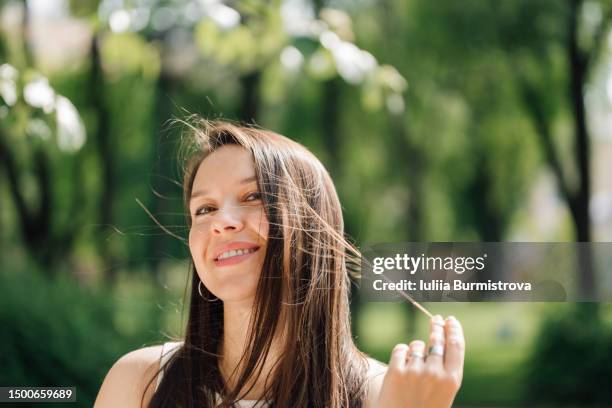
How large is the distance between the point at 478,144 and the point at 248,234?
20.4 feet

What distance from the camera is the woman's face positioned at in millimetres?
1199

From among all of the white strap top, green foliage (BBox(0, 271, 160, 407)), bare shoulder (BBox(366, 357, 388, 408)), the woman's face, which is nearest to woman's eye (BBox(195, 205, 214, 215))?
the woman's face

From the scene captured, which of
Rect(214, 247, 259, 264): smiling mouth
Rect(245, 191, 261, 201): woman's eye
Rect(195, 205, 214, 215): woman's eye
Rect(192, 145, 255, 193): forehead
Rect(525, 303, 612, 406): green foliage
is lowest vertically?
Rect(525, 303, 612, 406): green foliage

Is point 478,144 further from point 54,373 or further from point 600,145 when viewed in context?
point 54,373

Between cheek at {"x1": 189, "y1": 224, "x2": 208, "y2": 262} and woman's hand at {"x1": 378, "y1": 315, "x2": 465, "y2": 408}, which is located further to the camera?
cheek at {"x1": 189, "y1": 224, "x2": 208, "y2": 262}

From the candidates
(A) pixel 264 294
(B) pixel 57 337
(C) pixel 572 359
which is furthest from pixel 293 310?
(C) pixel 572 359

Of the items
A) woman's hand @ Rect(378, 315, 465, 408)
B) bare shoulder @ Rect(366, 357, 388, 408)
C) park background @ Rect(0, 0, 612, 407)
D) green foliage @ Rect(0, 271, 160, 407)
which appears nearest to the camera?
woman's hand @ Rect(378, 315, 465, 408)

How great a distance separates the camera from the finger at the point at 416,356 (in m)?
0.95

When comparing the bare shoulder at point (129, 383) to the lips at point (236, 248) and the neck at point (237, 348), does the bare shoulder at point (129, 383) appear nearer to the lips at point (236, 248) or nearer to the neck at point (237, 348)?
the neck at point (237, 348)

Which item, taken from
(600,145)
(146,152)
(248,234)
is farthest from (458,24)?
(248,234)

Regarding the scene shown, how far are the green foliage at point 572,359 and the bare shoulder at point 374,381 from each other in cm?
451

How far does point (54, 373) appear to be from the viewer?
13.8ft

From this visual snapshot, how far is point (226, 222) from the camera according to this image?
1191mm

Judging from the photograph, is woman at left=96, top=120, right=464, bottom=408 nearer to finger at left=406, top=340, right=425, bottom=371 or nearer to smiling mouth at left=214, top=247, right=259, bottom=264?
smiling mouth at left=214, top=247, right=259, bottom=264
